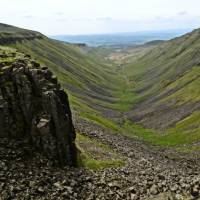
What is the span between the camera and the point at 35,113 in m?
60.5

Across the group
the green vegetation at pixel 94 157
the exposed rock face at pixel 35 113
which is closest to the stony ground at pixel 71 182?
the exposed rock face at pixel 35 113

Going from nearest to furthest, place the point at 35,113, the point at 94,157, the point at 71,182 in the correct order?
the point at 71,182
the point at 35,113
the point at 94,157

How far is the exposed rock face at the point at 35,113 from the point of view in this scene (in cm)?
5884

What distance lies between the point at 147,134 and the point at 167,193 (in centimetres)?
9384

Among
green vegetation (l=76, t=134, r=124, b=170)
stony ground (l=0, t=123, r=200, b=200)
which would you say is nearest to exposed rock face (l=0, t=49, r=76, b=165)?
stony ground (l=0, t=123, r=200, b=200)

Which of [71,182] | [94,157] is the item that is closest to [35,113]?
[71,182]

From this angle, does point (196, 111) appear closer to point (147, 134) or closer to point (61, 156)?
point (147, 134)

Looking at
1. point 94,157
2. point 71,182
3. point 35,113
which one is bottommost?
point 94,157

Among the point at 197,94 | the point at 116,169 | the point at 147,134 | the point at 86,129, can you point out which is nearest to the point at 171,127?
the point at 147,134

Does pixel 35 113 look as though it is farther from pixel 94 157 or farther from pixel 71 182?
pixel 94 157

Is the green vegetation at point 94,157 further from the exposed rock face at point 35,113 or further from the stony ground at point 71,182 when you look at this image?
the exposed rock face at point 35,113

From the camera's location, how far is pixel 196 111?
156000 millimetres

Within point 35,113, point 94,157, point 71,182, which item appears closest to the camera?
point 71,182

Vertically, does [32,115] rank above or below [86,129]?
above
